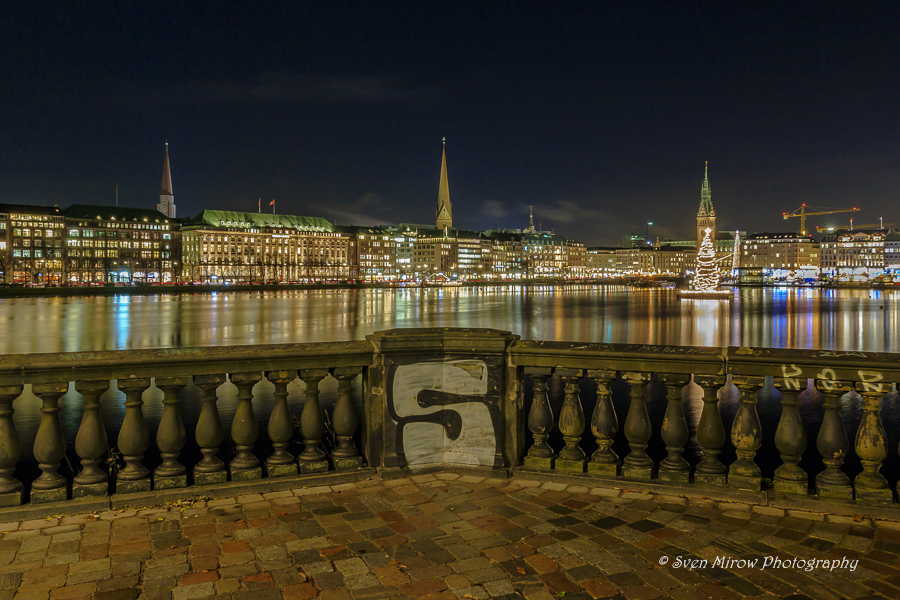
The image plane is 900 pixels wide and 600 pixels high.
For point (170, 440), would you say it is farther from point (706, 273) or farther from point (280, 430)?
point (706, 273)

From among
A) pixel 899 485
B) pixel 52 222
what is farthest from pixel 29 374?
pixel 52 222

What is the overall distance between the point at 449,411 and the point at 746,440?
2.48 meters

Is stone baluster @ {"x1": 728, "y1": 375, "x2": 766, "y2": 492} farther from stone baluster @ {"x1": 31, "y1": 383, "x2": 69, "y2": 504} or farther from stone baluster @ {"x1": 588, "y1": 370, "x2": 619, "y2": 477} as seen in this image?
stone baluster @ {"x1": 31, "y1": 383, "x2": 69, "y2": 504}

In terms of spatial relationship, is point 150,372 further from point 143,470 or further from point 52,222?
point 52,222

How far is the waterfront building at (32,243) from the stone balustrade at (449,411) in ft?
585

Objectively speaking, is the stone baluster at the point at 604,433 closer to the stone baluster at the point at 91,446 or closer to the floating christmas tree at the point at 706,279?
the stone baluster at the point at 91,446

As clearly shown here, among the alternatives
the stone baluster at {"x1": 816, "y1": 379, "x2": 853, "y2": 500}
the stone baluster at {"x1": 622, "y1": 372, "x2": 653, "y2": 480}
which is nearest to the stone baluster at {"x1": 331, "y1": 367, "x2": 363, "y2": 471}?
the stone baluster at {"x1": 622, "y1": 372, "x2": 653, "y2": 480}

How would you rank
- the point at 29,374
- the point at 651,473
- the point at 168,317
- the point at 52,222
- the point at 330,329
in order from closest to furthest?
1. the point at 29,374
2. the point at 651,473
3. the point at 330,329
4. the point at 168,317
5. the point at 52,222

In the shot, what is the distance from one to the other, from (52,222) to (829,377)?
19440 centimetres

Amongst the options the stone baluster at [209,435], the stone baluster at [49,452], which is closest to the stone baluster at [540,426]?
the stone baluster at [209,435]

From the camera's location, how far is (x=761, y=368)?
481 cm

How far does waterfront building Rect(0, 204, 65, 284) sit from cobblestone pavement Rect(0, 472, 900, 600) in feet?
588

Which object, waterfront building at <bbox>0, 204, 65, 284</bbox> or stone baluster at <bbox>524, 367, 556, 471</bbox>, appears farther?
waterfront building at <bbox>0, 204, 65, 284</bbox>

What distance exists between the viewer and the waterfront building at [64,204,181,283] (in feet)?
550
